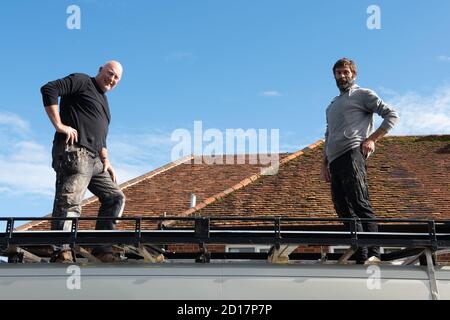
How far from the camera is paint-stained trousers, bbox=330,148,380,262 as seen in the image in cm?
454

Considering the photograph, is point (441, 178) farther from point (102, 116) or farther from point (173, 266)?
point (173, 266)

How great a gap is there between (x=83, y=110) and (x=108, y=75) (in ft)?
1.40

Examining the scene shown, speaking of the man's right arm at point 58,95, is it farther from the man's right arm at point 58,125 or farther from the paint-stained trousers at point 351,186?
the paint-stained trousers at point 351,186

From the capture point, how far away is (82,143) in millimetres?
4527

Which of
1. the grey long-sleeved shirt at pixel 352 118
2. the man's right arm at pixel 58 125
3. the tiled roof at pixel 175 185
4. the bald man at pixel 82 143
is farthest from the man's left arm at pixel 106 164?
the tiled roof at pixel 175 185

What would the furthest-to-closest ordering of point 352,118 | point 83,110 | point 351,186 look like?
point 352,118 → point 83,110 → point 351,186

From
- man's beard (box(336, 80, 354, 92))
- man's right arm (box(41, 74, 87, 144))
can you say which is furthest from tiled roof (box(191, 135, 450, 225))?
man's right arm (box(41, 74, 87, 144))

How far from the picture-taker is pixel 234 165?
1702 cm

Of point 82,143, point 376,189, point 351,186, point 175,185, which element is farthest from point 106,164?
point 175,185

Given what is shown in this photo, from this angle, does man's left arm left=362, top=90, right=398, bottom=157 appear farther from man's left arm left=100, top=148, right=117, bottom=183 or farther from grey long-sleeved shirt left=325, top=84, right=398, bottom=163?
man's left arm left=100, top=148, right=117, bottom=183

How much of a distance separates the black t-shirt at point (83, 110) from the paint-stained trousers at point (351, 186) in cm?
202

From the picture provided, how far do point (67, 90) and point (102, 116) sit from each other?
429 mm

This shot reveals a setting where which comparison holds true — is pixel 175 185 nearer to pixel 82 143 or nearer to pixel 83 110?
pixel 83 110
